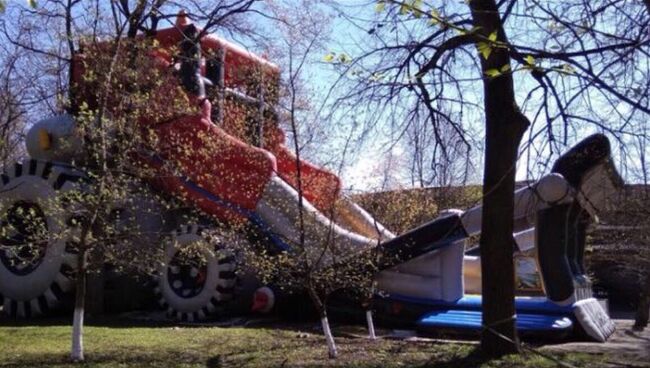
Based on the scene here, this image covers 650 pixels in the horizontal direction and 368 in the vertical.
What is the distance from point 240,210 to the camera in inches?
596

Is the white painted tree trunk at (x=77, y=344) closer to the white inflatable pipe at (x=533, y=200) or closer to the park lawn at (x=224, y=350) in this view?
the park lawn at (x=224, y=350)

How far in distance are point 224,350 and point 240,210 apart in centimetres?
432

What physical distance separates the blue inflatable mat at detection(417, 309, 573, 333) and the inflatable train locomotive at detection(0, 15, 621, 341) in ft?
0.09

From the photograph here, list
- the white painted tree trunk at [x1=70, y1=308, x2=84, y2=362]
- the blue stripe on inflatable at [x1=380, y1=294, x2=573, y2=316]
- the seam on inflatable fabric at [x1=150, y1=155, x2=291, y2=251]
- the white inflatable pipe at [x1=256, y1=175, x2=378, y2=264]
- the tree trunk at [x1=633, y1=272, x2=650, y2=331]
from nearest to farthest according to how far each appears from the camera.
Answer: the white painted tree trunk at [x1=70, y1=308, x2=84, y2=362]
the blue stripe on inflatable at [x1=380, y1=294, x2=573, y2=316]
the white inflatable pipe at [x1=256, y1=175, x2=378, y2=264]
the seam on inflatable fabric at [x1=150, y1=155, x2=291, y2=251]
the tree trunk at [x1=633, y1=272, x2=650, y2=331]

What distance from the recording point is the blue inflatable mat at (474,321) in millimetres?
12484

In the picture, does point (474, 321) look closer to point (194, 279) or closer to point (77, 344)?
point (194, 279)

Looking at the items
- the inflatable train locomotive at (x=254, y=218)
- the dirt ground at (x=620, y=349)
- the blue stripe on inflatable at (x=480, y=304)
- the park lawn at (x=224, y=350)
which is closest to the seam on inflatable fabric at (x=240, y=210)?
the inflatable train locomotive at (x=254, y=218)

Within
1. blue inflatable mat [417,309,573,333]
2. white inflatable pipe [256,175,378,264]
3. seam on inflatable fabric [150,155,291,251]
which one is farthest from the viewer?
seam on inflatable fabric [150,155,291,251]

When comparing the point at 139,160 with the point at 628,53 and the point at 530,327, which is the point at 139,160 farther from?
the point at 628,53

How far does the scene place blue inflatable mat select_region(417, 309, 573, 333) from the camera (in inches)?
492

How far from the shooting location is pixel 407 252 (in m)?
14.1

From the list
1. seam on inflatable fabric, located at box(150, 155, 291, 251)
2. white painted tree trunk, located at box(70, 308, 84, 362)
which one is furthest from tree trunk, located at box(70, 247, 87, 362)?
seam on inflatable fabric, located at box(150, 155, 291, 251)

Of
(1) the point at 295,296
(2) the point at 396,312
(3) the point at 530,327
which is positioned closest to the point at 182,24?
(1) the point at 295,296

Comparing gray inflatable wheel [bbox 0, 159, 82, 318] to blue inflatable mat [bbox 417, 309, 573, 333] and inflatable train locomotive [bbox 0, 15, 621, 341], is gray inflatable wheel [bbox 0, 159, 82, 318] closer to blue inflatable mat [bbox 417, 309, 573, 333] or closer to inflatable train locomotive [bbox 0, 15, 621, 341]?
inflatable train locomotive [bbox 0, 15, 621, 341]
